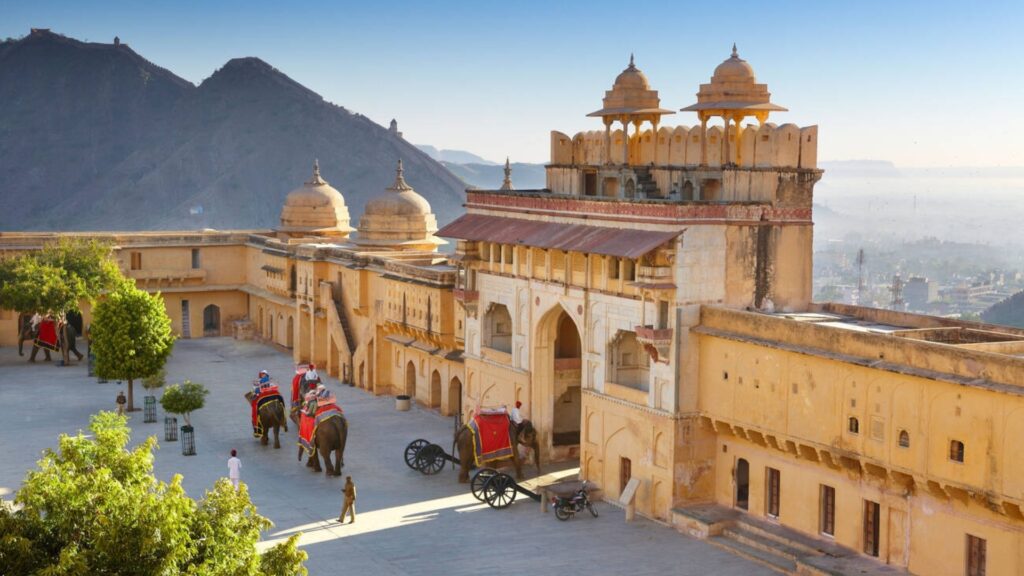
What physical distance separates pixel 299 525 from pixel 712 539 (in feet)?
27.2

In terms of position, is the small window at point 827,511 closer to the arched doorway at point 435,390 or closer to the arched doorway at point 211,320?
the arched doorway at point 435,390

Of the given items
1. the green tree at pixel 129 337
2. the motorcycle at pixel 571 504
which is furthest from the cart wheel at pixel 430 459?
the green tree at pixel 129 337

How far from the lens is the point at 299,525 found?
2819cm

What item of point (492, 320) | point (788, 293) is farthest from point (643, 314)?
point (492, 320)

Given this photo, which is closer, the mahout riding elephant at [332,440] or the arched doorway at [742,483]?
the arched doorway at [742,483]

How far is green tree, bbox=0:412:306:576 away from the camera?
1464 cm

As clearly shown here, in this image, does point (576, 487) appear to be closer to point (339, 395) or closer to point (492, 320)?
point (492, 320)

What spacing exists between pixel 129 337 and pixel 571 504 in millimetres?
16952

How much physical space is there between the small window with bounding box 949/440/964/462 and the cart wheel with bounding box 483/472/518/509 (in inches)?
406

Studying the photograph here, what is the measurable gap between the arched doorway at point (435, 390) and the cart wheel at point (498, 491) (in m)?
10.7

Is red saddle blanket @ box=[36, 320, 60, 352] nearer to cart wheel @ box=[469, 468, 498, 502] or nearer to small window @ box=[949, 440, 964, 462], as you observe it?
cart wheel @ box=[469, 468, 498, 502]

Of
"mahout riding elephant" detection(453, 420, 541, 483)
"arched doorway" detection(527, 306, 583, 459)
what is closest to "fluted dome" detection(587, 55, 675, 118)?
"arched doorway" detection(527, 306, 583, 459)

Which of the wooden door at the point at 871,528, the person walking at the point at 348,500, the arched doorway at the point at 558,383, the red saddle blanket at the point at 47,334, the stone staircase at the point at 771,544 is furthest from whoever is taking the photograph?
the red saddle blanket at the point at 47,334

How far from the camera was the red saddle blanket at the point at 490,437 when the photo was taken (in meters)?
30.8
